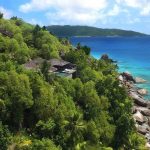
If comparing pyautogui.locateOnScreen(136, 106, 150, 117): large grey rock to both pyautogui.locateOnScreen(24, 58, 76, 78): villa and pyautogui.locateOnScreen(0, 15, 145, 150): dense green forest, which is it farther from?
pyautogui.locateOnScreen(24, 58, 76, 78): villa

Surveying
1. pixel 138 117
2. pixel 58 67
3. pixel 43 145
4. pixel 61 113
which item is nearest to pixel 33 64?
pixel 58 67

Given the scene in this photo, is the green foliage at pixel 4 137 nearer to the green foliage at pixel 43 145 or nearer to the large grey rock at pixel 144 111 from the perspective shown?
the green foliage at pixel 43 145

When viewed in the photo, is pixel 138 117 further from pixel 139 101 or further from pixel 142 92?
pixel 142 92

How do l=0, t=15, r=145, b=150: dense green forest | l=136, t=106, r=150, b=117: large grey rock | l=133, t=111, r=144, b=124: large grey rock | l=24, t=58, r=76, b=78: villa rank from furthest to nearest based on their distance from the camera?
l=136, t=106, r=150, b=117: large grey rock
l=24, t=58, r=76, b=78: villa
l=133, t=111, r=144, b=124: large grey rock
l=0, t=15, r=145, b=150: dense green forest

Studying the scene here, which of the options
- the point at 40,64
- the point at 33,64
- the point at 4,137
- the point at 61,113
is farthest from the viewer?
the point at 33,64

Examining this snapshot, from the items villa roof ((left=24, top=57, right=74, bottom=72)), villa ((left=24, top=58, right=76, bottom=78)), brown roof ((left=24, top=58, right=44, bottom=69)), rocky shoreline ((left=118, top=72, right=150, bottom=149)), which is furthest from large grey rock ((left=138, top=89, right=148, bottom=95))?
brown roof ((left=24, top=58, right=44, bottom=69))

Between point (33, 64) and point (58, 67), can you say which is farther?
point (58, 67)

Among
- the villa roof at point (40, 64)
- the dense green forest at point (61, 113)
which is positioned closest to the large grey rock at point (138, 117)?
the dense green forest at point (61, 113)
